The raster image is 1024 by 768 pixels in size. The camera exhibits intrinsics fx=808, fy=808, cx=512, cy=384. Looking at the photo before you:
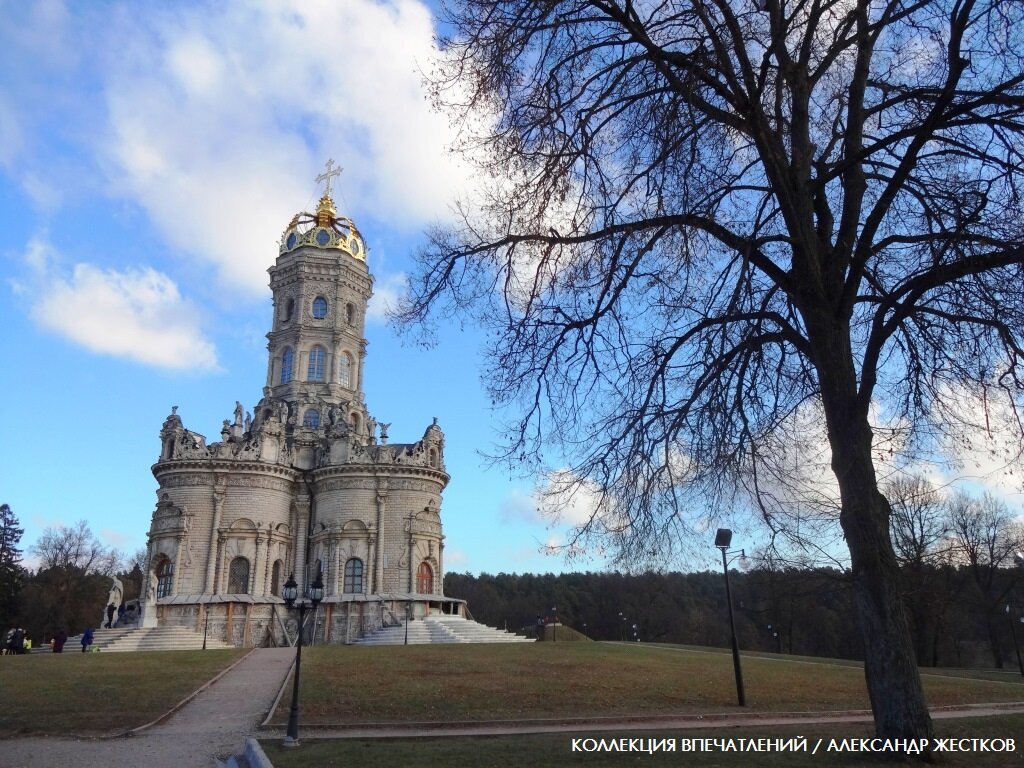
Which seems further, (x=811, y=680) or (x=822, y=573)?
(x=811, y=680)

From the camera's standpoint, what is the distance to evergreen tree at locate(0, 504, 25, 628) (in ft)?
208

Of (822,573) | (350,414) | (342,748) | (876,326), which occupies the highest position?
(350,414)

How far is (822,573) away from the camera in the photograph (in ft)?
33.0

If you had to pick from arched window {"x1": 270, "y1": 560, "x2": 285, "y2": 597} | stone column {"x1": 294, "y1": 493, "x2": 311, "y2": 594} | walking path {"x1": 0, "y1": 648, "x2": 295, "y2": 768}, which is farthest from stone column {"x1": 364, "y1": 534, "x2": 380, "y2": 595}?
walking path {"x1": 0, "y1": 648, "x2": 295, "y2": 768}

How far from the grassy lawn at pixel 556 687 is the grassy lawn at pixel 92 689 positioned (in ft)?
10.5

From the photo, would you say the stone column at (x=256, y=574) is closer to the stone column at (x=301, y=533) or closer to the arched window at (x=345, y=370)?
the stone column at (x=301, y=533)

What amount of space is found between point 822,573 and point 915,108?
21.0 ft

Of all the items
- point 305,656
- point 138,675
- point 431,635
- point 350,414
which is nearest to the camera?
point 138,675

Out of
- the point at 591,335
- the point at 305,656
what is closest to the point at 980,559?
the point at 305,656

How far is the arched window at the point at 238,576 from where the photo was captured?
47.4m

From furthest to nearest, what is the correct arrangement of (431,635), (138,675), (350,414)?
(350,414) → (431,635) → (138,675)

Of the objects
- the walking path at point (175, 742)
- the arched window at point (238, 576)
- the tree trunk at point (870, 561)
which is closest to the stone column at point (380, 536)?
the arched window at point (238, 576)

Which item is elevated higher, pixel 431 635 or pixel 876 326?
pixel 876 326

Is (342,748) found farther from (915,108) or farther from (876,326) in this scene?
(915,108)
